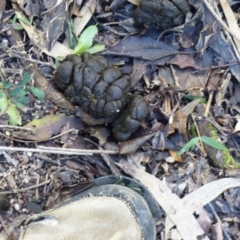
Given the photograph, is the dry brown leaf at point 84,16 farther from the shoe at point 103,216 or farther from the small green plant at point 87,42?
the shoe at point 103,216

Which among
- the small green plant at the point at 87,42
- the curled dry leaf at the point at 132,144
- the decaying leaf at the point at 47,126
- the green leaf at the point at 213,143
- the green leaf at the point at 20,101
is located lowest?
the green leaf at the point at 213,143

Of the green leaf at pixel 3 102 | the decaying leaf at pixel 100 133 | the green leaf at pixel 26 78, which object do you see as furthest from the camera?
the decaying leaf at pixel 100 133

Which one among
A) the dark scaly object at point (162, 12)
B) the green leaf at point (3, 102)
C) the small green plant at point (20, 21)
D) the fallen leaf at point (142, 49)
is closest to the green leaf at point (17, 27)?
the small green plant at point (20, 21)

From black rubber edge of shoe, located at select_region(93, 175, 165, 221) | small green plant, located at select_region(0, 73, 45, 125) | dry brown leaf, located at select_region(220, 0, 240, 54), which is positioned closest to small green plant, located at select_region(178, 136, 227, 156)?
black rubber edge of shoe, located at select_region(93, 175, 165, 221)

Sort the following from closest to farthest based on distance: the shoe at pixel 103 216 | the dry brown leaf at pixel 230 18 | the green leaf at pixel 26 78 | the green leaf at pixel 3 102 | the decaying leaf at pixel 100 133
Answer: the shoe at pixel 103 216, the green leaf at pixel 26 78, the green leaf at pixel 3 102, the decaying leaf at pixel 100 133, the dry brown leaf at pixel 230 18

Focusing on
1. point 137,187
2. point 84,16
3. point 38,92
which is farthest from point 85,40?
point 137,187

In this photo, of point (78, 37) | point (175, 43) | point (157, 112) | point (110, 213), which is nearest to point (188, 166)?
point (157, 112)

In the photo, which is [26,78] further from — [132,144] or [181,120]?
[181,120]
